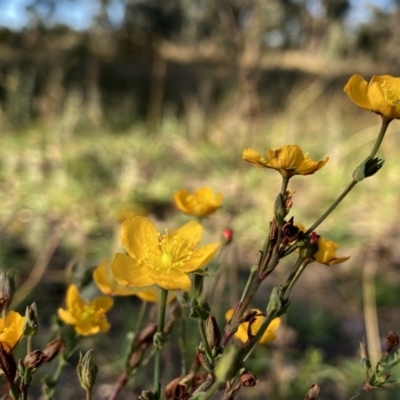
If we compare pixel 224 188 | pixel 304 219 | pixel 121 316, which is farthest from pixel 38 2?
pixel 121 316

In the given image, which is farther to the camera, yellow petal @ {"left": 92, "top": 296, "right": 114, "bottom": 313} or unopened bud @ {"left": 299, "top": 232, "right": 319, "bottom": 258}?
yellow petal @ {"left": 92, "top": 296, "right": 114, "bottom": 313}

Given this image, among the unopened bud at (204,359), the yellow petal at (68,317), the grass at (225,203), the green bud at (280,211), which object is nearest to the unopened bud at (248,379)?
the unopened bud at (204,359)

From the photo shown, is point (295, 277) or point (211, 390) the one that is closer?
point (211, 390)

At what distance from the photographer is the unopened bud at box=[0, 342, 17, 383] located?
51cm

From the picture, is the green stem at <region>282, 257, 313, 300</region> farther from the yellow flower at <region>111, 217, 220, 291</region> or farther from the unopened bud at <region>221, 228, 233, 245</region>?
the unopened bud at <region>221, 228, 233, 245</region>

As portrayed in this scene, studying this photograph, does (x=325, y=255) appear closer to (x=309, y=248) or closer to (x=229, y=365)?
(x=309, y=248)

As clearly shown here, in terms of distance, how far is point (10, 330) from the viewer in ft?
1.81

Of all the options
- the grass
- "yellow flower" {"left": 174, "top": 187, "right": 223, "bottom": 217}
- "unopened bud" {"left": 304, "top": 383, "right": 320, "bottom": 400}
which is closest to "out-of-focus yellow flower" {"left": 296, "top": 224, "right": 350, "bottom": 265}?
"unopened bud" {"left": 304, "top": 383, "right": 320, "bottom": 400}

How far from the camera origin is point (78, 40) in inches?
246

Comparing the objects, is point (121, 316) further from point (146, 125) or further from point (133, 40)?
point (133, 40)

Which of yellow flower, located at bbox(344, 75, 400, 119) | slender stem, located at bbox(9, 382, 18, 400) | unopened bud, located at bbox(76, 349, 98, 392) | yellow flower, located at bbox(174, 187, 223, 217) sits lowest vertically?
unopened bud, located at bbox(76, 349, 98, 392)

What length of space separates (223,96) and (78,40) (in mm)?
1843

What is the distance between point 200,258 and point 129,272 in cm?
8

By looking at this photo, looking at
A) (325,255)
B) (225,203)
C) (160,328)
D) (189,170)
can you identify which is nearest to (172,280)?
(160,328)
